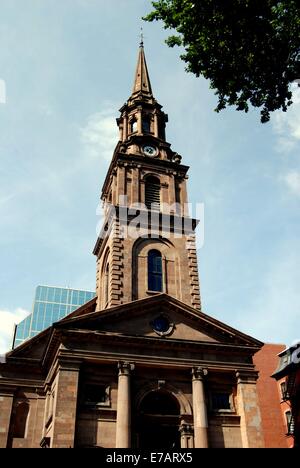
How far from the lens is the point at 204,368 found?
26.6m

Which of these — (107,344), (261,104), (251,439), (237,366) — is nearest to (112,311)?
(107,344)

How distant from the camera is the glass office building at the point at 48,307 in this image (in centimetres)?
10012

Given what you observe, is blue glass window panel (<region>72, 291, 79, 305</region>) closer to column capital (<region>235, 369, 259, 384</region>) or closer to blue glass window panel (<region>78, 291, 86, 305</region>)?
blue glass window panel (<region>78, 291, 86, 305</region>)

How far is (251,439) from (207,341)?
231 inches

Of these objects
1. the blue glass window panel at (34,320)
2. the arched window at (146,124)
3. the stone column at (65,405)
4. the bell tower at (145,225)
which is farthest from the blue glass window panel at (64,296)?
the stone column at (65,405)

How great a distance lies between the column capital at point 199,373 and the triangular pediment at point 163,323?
5.77 feet

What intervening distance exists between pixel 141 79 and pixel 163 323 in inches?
1138

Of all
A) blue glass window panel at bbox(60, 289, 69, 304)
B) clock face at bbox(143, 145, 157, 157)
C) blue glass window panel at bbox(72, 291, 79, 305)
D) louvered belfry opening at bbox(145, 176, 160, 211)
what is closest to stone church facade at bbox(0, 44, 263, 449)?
louvered belfry opening at bbox(145, 176, 160, 211)

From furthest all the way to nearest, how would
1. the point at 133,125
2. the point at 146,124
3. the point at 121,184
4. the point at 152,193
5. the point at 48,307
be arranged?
the point at 48,307, the point at 133,125, the point at 146,124, the point at 152,193, the point at 121,184

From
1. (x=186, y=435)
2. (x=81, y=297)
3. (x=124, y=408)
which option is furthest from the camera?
(x=81, y=297)

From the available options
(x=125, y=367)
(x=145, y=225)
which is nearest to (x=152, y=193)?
(x=145, y=225)

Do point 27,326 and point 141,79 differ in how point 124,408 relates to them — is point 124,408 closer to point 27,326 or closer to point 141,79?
point 141,79

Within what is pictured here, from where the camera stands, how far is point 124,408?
2378cm

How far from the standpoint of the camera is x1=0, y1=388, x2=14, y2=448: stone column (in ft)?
96.4
